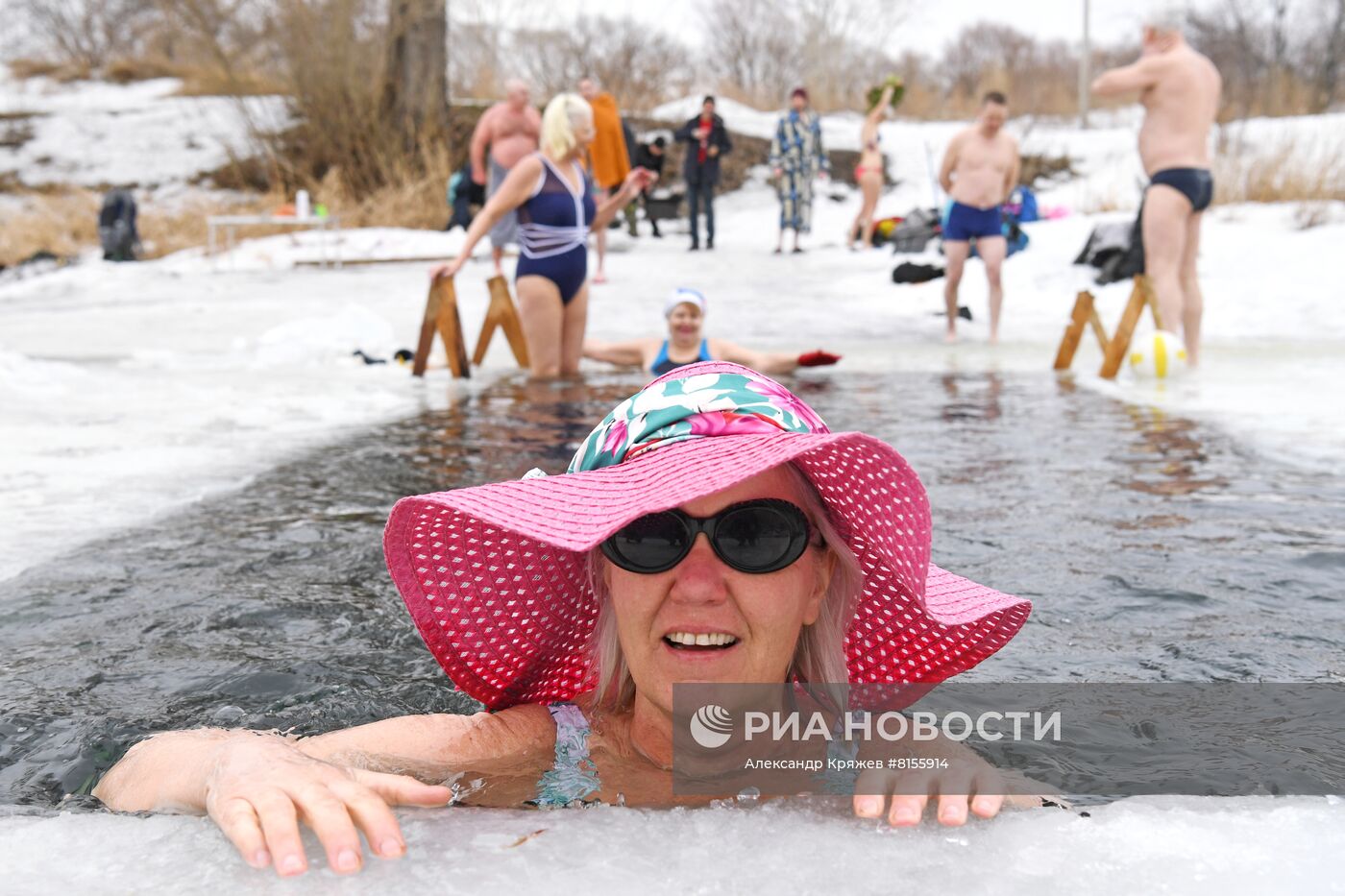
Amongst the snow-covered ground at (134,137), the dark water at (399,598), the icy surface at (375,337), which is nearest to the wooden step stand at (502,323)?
the icy surface at (375,337)

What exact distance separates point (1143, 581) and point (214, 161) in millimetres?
20315

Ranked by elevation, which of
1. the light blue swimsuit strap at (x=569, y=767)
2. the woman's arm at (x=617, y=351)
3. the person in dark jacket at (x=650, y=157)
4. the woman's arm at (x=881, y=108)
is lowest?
the light blue swimsuit strap at (x=569, y=767)

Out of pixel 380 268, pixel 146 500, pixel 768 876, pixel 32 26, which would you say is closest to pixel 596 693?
pixel 768 876

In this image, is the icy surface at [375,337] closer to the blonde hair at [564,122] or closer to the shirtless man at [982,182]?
the shirtless man at [982,182]

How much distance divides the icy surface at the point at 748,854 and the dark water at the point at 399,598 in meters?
0.72

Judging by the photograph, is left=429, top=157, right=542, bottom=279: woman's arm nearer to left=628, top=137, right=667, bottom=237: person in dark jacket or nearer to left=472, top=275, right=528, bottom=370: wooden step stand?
left=472, top=275, right=528, bottom=370: wooden step stand

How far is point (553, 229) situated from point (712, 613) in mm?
6233

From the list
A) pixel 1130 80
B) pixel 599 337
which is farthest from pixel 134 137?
pixel 1130 80

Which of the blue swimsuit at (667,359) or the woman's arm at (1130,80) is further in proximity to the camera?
the woman's arm at (1130,80)

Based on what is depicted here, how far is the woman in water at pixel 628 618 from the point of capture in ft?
5.69

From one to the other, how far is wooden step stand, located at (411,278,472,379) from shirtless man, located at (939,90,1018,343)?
13.5 ft

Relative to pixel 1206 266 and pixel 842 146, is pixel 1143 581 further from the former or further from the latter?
pixel 842 146

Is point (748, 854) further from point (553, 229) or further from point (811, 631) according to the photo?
point (553, 229)

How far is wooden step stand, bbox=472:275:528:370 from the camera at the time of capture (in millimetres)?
8359
